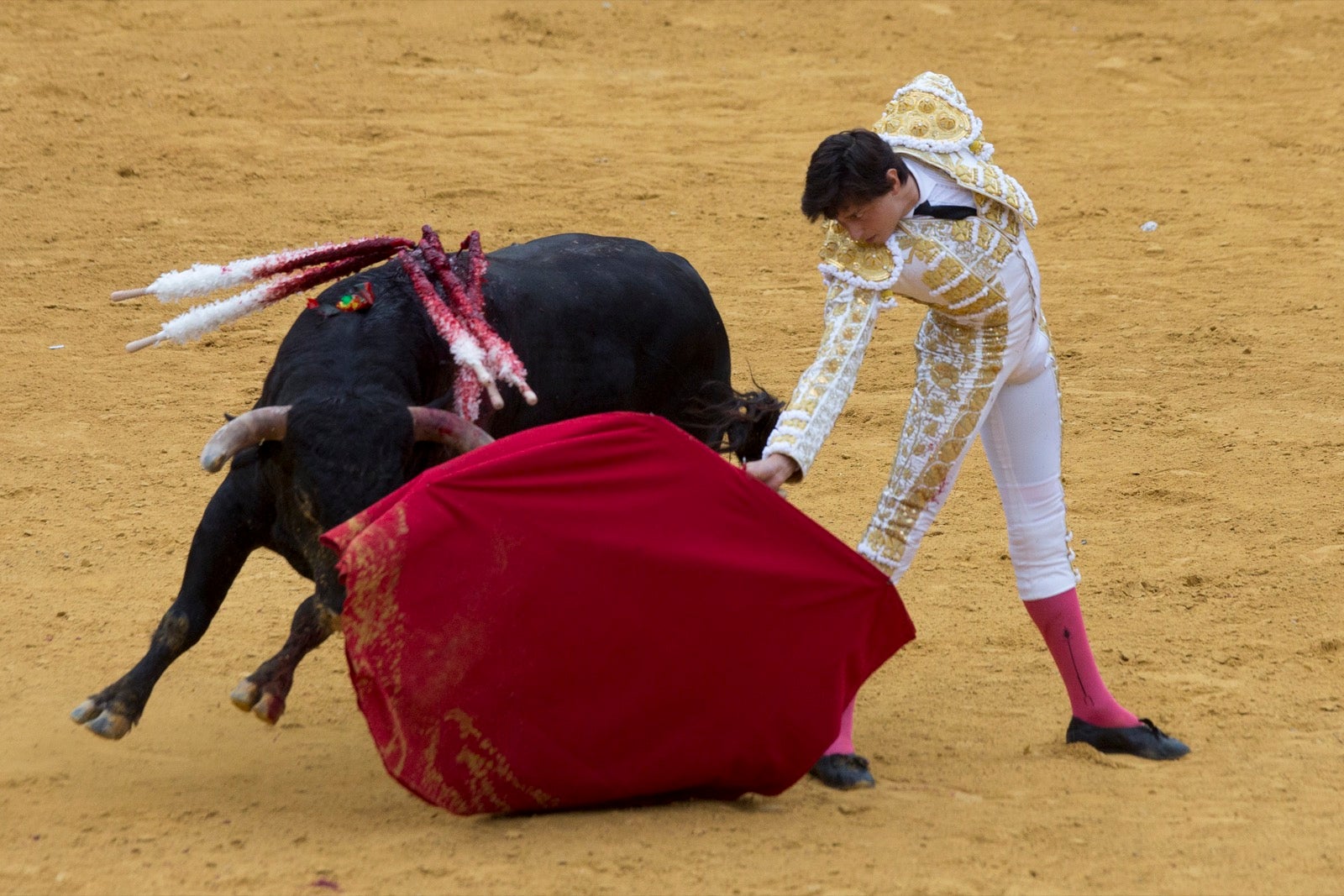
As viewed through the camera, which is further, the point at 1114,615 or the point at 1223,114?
the point at 1223,114

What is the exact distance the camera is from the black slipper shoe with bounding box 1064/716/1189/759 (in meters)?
3.93

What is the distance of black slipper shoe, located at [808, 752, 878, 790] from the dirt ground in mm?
48

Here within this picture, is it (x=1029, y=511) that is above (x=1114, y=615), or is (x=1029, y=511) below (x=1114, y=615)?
above

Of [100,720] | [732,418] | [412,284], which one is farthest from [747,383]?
[100,720]

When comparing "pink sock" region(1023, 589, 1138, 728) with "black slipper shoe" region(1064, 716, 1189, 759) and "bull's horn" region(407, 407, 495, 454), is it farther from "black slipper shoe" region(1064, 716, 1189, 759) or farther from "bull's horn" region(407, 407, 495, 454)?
"bull's horn" region(407, 407, 495, 454)

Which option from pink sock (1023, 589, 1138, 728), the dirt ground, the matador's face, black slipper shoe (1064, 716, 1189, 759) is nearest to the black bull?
the dirt ground

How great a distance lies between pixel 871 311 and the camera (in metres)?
3.54

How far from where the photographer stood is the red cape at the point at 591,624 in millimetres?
3201

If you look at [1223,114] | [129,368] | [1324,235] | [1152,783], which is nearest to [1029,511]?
[1152,783]

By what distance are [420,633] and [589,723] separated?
39cm

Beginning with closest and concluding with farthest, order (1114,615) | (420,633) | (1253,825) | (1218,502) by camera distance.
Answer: (420,633) < (1253,825) < (1114,615) < (1218,502)

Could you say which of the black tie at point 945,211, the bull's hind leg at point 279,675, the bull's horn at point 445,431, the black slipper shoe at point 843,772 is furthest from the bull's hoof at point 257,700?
the black tie at point 945,211

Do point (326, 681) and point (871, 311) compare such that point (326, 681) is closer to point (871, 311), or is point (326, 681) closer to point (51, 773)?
point (51, 773)

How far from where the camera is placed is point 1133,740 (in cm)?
394
